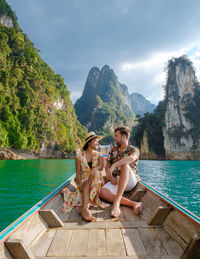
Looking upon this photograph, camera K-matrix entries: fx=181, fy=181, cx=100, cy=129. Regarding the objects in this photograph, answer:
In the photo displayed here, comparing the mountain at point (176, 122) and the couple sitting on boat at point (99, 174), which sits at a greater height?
the mountain at point (176, 122)

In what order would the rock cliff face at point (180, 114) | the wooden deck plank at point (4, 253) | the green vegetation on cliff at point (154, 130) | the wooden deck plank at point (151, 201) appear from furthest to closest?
the green vegetation on cliff at point (154, 130) < the rock cliff face at point (180, 114) < the wooden deck plank at point (151, 201) < the wooden deck plank at point (4, 253)

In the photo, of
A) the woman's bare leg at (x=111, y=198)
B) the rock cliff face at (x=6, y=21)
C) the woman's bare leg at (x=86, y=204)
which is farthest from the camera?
the rock cliff face at (x=6, y=21)

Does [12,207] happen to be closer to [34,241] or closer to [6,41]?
[34,241]

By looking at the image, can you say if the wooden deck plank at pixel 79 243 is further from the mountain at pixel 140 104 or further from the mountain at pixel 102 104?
the mountain at pixel 140 104

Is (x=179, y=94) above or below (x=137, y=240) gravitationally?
above

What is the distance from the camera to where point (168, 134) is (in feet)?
122

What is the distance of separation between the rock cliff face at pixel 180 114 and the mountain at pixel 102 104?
168 ft

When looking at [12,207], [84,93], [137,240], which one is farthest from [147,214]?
[84,93]

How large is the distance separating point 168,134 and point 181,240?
38099 mm

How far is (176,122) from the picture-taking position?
3706 centimetres

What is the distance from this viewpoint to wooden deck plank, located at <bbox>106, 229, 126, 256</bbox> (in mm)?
1484

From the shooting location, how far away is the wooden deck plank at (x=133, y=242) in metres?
1.50

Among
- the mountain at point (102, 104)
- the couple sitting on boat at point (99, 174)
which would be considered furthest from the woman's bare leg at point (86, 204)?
the mountain at point (102, 104)

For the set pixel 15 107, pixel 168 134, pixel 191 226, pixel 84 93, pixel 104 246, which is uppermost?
pixel 84 93
